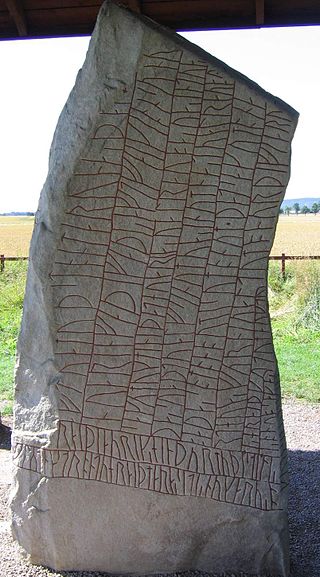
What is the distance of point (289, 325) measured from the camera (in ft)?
29.2

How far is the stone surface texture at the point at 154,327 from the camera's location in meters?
3.13

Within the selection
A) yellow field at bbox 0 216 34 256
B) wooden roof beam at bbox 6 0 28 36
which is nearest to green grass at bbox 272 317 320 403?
wooden roof beam at bbox 6 0 28 36

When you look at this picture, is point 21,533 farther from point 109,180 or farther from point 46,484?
point 109,180

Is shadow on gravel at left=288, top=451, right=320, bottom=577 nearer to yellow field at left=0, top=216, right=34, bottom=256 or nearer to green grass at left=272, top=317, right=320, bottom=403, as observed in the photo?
green grass at left=272, top=317, right=320, bottom=403

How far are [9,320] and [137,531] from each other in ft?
20.2

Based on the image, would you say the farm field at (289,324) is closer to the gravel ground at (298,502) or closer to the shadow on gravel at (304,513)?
the gravel ground at (298,502)

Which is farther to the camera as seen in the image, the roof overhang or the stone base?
the roof overhang

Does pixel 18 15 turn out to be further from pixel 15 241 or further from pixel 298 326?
pixel 15 241

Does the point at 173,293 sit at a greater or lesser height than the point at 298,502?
greater

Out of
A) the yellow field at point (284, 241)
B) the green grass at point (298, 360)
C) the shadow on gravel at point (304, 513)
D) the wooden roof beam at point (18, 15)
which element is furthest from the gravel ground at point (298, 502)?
the yellow field at point (284, 241)

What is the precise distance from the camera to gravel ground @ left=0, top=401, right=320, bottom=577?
3.36 m

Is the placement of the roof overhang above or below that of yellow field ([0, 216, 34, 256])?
above

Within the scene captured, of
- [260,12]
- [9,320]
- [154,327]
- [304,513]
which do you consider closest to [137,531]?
[154,327]

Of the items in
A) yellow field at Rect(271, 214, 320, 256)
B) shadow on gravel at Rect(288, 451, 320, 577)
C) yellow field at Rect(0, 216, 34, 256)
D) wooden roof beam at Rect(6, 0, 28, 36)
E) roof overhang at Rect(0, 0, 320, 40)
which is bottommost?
yellow field at Rect(0, 216, 34, 256)
